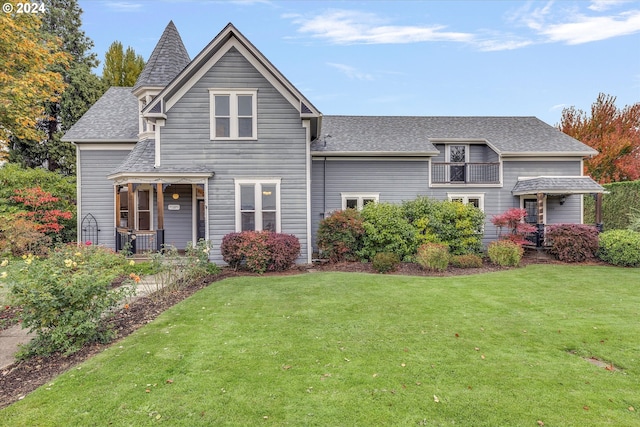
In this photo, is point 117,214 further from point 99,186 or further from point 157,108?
point 157,108

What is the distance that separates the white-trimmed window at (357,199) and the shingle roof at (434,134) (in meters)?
2.10

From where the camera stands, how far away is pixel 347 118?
62.5ft

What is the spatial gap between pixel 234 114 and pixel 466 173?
38.4 ft

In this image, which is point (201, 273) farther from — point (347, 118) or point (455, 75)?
point (455, 75)

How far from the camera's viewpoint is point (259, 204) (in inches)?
483

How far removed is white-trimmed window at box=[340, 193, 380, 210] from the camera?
15758mm

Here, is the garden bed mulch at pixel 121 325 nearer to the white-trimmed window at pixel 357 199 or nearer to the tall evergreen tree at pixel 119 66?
the white-trimmed window at pixel 357 199

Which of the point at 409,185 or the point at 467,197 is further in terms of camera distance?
the point at 467,197

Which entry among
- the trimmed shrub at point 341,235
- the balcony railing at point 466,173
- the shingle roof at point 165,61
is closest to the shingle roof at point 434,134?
the balcony railing at point 466,173

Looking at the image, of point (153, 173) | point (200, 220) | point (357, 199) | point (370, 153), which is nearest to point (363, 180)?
point (357, 199)

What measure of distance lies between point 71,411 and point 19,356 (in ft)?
6.92

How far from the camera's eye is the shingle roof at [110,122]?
553 inches

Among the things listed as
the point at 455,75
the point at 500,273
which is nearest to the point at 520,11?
the point at 455,75

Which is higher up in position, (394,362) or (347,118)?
(347,118)
